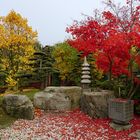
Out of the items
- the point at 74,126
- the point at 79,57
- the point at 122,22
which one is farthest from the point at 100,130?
the point at 79,57

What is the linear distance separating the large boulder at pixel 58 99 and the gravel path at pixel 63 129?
3.10ft

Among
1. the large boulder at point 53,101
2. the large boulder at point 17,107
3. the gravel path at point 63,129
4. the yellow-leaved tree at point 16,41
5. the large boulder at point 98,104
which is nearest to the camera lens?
the gravel path at point 63,129

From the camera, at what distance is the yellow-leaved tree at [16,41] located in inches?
645

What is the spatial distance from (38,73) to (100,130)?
429 inches

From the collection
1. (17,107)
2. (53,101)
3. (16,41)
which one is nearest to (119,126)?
(53,101)

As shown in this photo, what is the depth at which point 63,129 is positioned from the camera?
8.95m

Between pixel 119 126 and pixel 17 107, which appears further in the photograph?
pixel 17 107

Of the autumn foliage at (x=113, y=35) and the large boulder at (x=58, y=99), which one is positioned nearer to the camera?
the autumn foliage at (x=113, y=35)

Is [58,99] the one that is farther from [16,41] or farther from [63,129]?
[16,41]

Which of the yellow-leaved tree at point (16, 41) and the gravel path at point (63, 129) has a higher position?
the yellow-leaved tree at point (16, 41)

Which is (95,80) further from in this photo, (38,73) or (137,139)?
(137,139)

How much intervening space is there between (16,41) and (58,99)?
6583 millimetres

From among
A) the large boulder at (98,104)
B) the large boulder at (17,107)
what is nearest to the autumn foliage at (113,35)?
the large boulder at (98,104)

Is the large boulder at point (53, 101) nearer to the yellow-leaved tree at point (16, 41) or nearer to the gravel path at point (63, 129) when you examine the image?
the gravel path at point (63, 129)
